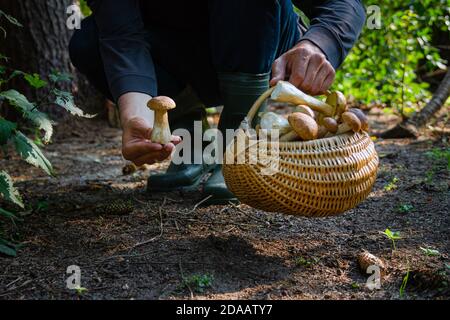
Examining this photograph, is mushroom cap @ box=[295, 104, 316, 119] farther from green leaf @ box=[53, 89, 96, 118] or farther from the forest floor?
green leaf @ box=[53, 89, 96, 118]

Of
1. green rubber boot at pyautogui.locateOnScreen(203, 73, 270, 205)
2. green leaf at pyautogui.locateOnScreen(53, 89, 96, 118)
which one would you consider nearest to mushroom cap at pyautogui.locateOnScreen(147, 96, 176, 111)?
green leaf at pyautogui.locateOnScreen(53, 89, 96, 118)

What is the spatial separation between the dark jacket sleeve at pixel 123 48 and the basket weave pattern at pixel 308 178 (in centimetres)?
43

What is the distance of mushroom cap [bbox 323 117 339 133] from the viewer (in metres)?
1.66

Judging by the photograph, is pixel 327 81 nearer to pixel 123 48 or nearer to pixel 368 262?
pixel 368 262

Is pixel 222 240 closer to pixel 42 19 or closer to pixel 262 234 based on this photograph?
pixel 262 234

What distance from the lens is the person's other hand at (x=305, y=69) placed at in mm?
1678

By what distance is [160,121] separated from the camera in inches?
62.8

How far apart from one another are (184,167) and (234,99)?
506mm

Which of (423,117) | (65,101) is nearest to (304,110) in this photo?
Answer: (65,101)

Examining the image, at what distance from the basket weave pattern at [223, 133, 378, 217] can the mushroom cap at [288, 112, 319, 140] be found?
24 mm

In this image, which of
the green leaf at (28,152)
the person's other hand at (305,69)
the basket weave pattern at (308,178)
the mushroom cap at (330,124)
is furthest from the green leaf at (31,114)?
the mushroom cap at (330,124)

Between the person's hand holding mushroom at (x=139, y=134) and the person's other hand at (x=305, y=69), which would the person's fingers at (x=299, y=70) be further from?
the person's hand holding mushroom at (x=139, y=134)
